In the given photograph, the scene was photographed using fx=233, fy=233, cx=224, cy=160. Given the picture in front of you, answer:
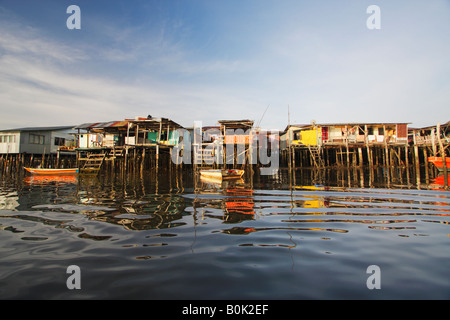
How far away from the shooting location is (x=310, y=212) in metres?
5.87

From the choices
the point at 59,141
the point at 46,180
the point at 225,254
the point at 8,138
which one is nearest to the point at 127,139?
the point at 46,180

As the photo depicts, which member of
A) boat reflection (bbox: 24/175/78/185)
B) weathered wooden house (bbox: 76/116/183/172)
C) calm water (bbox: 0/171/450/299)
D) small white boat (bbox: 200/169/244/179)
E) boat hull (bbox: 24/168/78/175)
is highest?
weathered wooden house (bbox: 76/116/183/172)

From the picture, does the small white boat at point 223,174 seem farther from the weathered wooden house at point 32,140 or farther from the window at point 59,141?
the window at point 59,141

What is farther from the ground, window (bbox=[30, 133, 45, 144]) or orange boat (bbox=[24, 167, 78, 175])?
window (bbox=[30, 133, 45, 144])

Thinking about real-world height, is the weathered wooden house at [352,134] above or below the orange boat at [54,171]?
above

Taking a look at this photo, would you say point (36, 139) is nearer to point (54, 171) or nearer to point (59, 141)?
point (59, 141)

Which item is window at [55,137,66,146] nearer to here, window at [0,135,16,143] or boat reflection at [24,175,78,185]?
window at [0,135,16,143]

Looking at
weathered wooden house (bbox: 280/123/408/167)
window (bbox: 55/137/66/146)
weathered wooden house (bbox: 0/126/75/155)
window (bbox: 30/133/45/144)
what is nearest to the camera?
weathered wooden house (bbox: 280/123/408/167)

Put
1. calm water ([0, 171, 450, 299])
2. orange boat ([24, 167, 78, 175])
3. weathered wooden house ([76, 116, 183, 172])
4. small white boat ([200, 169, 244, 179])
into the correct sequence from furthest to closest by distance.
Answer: weathered wooden house ([76, 116, 183, 172]) < orange boat ([24, 167, 78, 175]) < small white boat ([200, 169, 244, 179]) < calm water ([0, 171, 450, 299])

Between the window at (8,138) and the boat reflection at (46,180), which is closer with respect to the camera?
the boat reflection at (46,180)

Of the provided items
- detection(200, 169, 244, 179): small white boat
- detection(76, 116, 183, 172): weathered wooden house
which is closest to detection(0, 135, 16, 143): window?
detection(76, 116, 183, 172): weathered wooden house


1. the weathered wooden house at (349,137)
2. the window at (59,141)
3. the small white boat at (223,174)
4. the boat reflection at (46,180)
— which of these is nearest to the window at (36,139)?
the window at (59,141)
